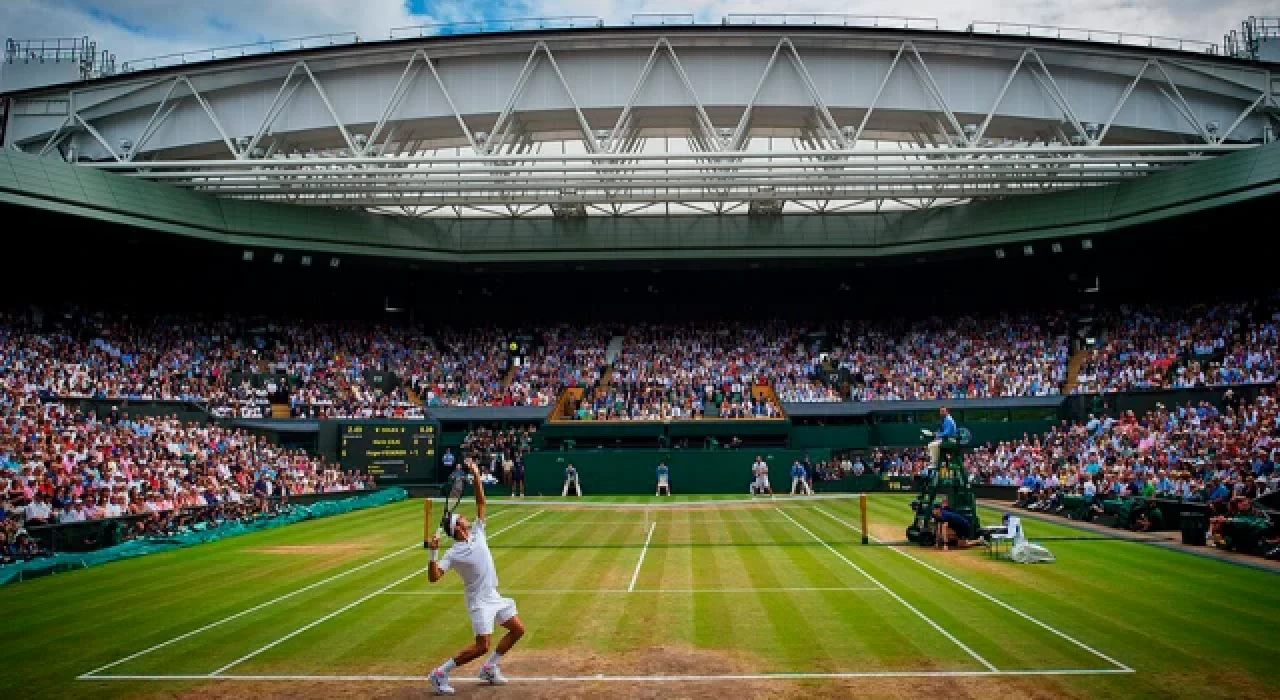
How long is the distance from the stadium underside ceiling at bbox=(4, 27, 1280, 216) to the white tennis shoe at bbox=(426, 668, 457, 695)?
23.6 metres

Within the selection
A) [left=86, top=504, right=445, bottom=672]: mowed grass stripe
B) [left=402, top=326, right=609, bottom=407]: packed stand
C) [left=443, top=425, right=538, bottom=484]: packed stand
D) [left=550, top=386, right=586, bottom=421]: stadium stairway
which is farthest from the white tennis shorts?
[left=402, top=326, right=609, bottom=407]: packed stand

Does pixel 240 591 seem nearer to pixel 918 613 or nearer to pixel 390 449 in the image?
pixel 918 613

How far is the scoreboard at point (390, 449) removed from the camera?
41031 mm

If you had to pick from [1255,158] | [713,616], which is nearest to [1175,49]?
[1255,158]

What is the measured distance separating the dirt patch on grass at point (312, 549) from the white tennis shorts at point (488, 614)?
12.8m

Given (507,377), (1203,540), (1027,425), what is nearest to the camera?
(1203,540)

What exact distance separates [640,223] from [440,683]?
126 feet

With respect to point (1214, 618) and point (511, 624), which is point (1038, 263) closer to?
point (1214, 618)

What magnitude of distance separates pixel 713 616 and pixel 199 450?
26974mm

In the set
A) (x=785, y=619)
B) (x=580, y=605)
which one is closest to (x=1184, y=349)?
(x=785, y=619)

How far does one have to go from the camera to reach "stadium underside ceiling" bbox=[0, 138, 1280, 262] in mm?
33625

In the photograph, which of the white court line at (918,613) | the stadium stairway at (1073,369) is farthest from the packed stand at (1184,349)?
the white court line at (918,613)

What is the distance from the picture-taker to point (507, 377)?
50062mm

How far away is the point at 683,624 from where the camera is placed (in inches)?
500
